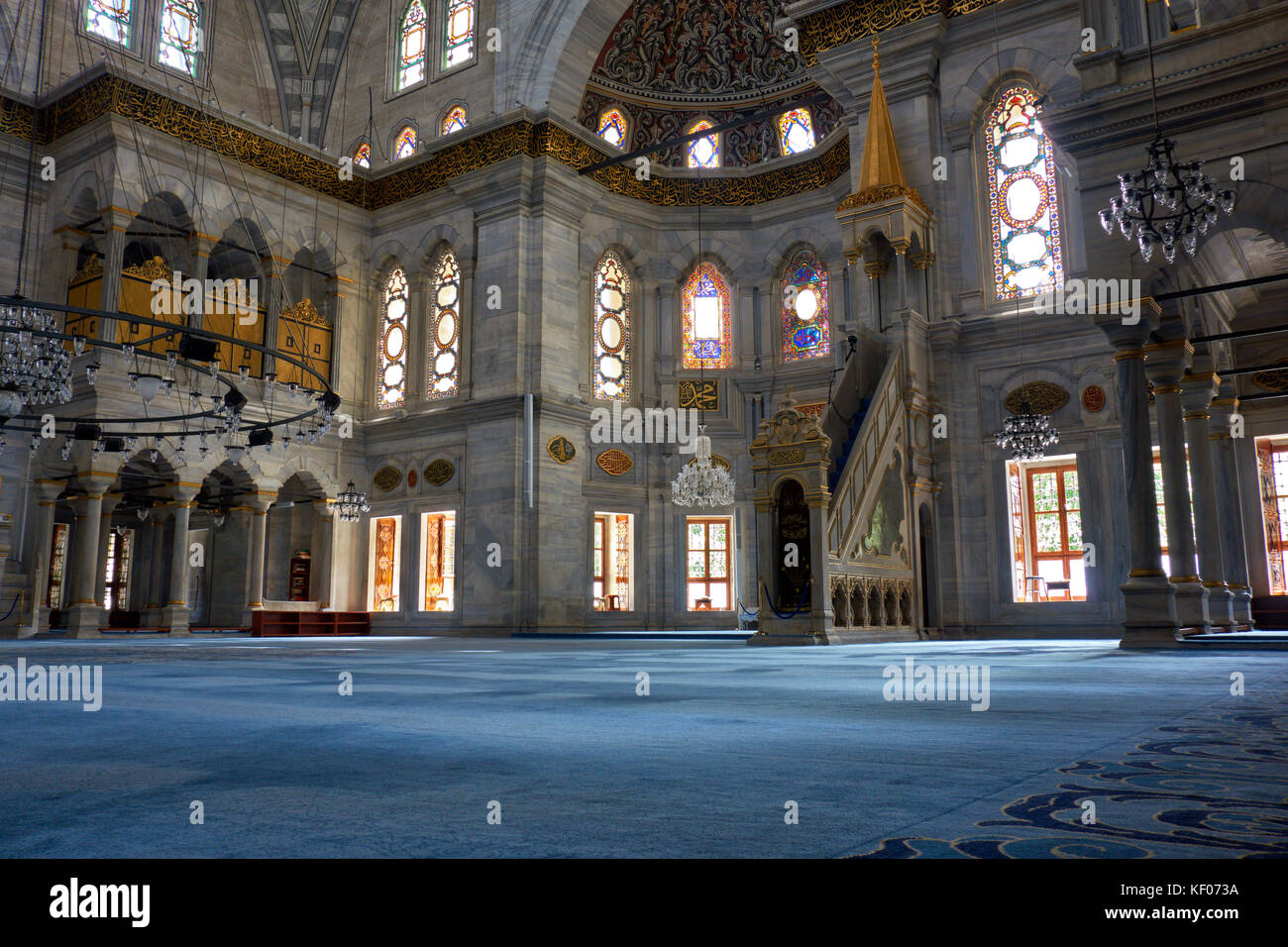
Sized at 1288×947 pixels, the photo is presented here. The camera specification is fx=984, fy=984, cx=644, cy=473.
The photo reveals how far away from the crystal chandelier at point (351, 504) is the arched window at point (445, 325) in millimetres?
2202

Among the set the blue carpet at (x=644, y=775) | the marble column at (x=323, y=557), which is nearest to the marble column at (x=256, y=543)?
the marble column at (x=323, y=557)

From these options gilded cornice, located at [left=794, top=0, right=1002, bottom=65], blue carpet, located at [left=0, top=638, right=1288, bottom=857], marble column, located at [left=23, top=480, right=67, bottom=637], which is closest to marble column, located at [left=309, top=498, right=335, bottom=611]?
marble column, located at [left=23, top=480, right=67, bottom=637]

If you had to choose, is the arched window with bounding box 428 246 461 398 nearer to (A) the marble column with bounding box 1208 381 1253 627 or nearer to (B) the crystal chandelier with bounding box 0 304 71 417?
(B) the crystal chandelier with bounding box 0 304 71 417

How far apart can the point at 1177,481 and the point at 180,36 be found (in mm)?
18017

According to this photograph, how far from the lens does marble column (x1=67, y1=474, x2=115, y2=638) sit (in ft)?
45.4

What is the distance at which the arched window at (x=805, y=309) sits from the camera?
16.7 meters

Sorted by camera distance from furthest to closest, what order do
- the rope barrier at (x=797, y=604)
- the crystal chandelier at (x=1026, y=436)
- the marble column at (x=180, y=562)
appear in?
the marble column at (x=180, y=562), the crystal chandelier at (x=1026, y=436), the rope barrier at (x=797, y=604)

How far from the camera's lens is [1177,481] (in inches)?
314

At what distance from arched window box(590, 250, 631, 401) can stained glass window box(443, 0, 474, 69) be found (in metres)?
4.42

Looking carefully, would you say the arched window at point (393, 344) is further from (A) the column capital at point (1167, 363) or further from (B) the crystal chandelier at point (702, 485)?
(A) the column capital at point (1167, 363)
